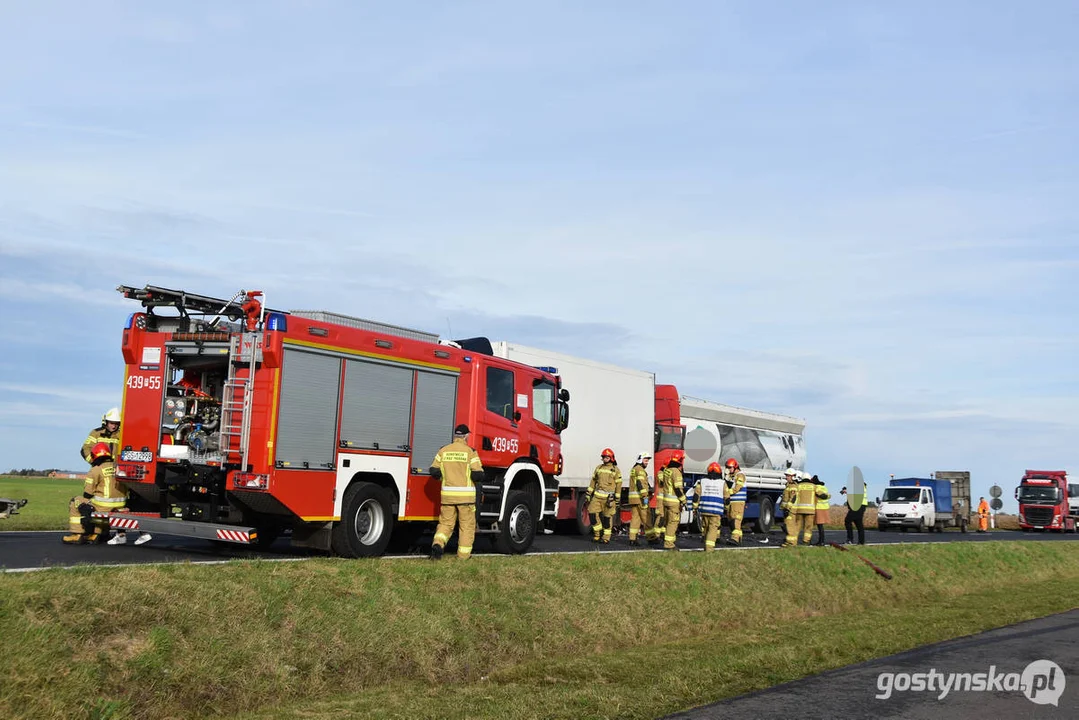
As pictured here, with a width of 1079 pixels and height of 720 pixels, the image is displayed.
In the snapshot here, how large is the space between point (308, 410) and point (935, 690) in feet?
27.1

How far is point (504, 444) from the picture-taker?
17.3 m

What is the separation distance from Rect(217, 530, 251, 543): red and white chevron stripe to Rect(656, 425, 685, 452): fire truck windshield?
17110 mm

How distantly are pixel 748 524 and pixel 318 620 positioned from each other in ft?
86.3

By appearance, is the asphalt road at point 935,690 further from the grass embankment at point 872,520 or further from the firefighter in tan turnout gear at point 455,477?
the grass embankment at point 872,520

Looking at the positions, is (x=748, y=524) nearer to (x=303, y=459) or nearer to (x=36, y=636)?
(x=303, y=459)

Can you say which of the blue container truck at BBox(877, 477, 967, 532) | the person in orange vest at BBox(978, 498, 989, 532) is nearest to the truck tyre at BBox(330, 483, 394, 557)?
the blue container truck at BBox(877, 477, 967, 532)

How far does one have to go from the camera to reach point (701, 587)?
16.2 m

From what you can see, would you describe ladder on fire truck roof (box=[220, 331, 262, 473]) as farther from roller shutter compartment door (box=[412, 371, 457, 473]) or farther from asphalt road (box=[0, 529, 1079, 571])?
roller shutter compartment door (box=[412, 371, 457, 473])

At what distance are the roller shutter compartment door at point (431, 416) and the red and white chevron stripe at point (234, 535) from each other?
303 centimetres

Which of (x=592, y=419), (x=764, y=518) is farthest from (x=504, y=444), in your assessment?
(x=764, y=518)

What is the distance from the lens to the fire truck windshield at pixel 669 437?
28.9 meters

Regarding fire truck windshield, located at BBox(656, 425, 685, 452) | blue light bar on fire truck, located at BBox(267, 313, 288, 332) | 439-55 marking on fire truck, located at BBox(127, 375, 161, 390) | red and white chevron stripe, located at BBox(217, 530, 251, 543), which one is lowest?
red and white chevron stripe, located at BBox(217, 530, 251, 543)

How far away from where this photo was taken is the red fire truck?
523 inches

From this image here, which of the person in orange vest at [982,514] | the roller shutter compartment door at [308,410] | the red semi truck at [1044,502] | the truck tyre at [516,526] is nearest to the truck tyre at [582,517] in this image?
the truck tyre at [516,526]
